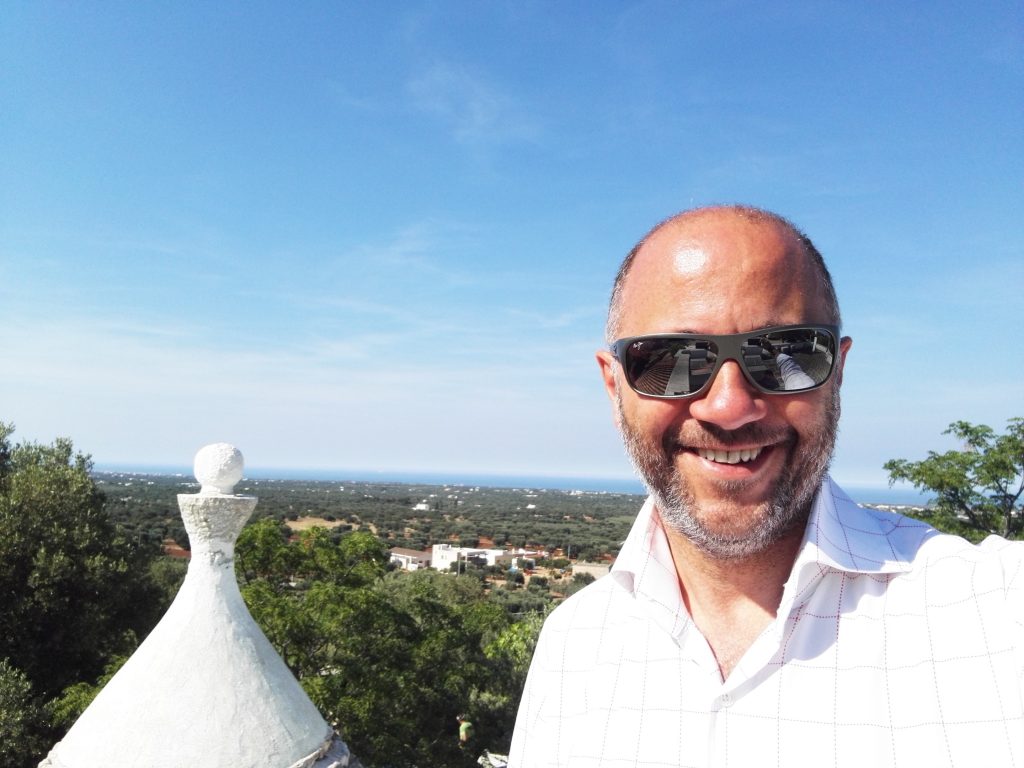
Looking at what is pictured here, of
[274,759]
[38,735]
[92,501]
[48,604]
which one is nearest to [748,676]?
[274,759]

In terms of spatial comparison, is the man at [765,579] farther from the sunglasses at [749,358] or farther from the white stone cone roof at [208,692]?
the white stone cone roof at [208,692]

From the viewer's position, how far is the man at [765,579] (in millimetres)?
1732

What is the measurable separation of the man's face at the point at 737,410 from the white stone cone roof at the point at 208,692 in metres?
4.82

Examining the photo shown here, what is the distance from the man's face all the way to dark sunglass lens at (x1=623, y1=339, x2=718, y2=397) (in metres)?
0.04

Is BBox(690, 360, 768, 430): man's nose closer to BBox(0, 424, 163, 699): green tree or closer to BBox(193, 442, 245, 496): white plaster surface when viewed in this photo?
BBox(193, 442, 245, 496): white plaster surface

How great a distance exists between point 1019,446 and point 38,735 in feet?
92.6

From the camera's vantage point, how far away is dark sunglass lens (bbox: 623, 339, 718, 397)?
6.56 feet

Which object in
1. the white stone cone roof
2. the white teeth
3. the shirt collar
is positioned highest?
the white teeth

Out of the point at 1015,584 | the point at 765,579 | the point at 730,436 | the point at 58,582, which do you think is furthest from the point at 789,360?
the point at 58,582

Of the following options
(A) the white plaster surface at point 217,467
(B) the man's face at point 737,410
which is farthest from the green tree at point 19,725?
(B) the man's face at point 737,410

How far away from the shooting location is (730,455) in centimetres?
200

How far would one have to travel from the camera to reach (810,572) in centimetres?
194

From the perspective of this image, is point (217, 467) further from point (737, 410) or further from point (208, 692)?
point (737, 410)

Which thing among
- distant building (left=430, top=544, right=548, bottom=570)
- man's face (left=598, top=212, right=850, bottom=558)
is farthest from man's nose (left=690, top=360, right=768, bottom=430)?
distant building (left=430, top=544, right=548, bottom=570)
